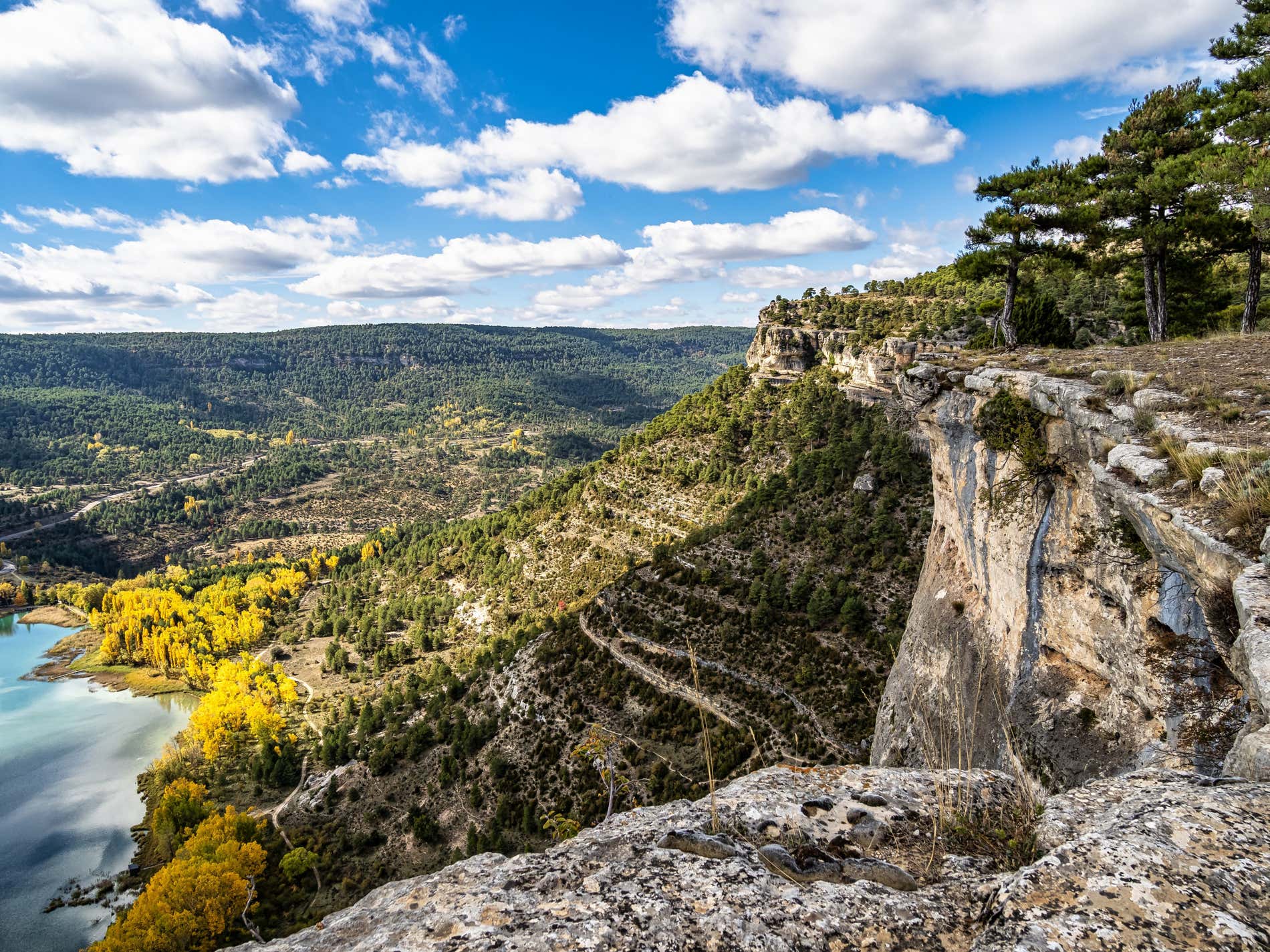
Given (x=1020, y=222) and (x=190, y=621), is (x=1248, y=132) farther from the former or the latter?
(x=190, y=621)

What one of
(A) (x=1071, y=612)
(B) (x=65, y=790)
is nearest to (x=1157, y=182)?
(A) (x=1071, y=612)

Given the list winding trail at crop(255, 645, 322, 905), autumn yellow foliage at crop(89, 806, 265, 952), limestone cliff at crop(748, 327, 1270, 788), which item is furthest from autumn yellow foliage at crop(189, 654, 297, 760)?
limestone cliff at crop(748, 327, 1270, 788)

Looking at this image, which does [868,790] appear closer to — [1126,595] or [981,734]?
[1126,595]

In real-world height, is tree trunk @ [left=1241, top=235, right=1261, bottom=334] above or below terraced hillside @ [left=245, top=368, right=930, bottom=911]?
above

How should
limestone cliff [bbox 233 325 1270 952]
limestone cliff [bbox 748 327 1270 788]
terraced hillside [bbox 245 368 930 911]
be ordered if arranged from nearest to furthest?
limestone cliff [bbox 233 325 1270 952] → limestone cliff [bbox 748 327 1270 788] → terraced hillside [bbox 245 368 930 911]

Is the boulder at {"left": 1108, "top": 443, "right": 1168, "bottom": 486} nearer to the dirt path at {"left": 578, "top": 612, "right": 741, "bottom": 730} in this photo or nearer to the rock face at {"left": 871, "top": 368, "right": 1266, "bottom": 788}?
the rock face at {"left": 871, "top": 368, "right": 1266, "bottom": 788}

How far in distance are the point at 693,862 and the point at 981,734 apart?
10.3 m

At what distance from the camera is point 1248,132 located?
16.6 metres

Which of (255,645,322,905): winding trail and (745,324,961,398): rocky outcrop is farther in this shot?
(745,324,961,398): rocky outcrop

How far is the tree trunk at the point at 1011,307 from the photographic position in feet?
61.9

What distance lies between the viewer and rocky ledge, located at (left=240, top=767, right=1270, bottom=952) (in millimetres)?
3500

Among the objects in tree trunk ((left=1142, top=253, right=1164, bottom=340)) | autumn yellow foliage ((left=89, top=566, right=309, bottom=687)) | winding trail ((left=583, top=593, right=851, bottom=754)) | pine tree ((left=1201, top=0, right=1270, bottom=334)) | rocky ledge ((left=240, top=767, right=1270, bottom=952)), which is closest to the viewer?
rocky ledge ((left=240, top=767, right=1270, bottom=952))

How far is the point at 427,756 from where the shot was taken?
40.8 metres

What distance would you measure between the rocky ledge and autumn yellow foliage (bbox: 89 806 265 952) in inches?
1597
